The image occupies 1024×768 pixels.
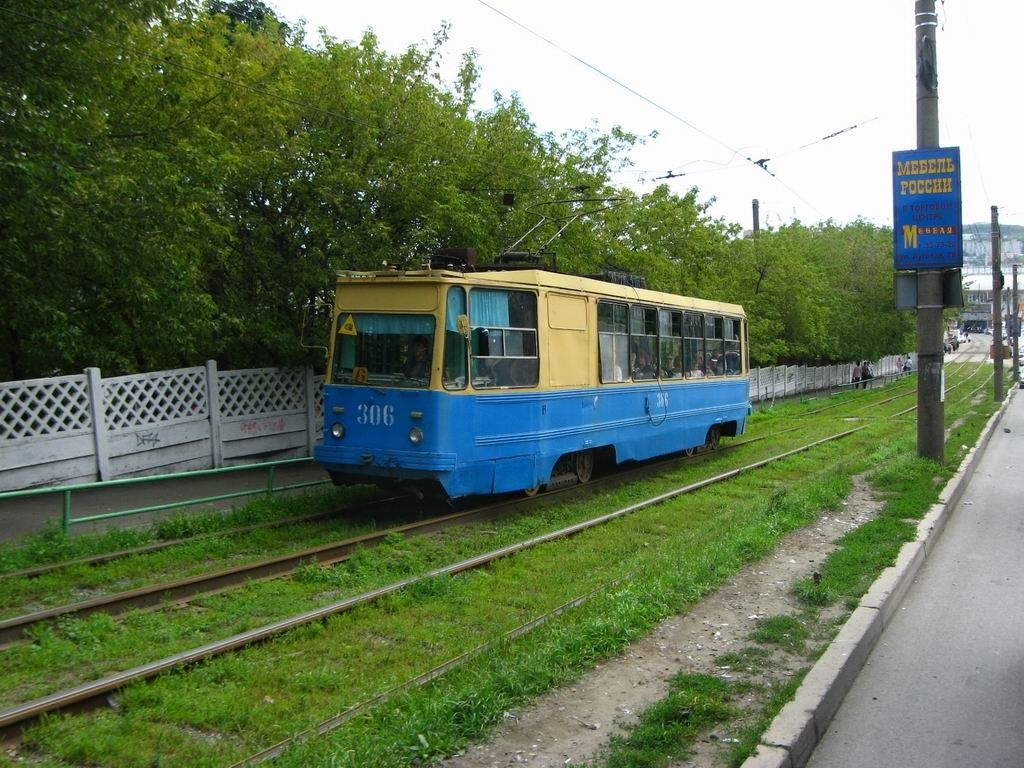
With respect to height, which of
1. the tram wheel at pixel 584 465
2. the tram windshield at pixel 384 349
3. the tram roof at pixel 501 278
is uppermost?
the tram roof at pixel 501 278

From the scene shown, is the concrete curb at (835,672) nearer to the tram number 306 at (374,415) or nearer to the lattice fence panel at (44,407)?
the tram number 306 at (374,415)

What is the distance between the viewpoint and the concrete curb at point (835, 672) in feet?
14.2

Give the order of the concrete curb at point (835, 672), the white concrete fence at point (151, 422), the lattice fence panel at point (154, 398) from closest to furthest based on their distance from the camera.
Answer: the concrete curb at point (835, 672)
the white concrete fence at point (151, 422)
the lattice fence panel at point (154, 398)

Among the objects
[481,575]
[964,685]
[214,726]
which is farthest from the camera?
[481,575]

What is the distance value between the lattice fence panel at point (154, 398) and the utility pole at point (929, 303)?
11.7 meters

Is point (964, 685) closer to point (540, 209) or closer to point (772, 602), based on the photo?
point (772, 602)

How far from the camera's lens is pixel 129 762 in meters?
4.41

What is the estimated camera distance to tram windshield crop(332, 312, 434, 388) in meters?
10.7

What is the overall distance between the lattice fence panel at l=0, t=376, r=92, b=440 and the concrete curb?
33.0 ft

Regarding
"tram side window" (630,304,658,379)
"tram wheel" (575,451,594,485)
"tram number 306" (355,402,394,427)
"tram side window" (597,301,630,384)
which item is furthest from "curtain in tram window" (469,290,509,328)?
"tram side window" (630,304,658,379)

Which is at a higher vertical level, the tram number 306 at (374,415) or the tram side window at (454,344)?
the tram side window at (454,344)

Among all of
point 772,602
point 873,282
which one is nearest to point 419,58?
point 772,602

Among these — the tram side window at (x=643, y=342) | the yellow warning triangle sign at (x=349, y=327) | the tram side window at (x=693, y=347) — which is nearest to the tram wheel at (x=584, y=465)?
the tram side window at (x=643, y=342)

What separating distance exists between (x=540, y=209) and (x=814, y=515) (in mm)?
10733
